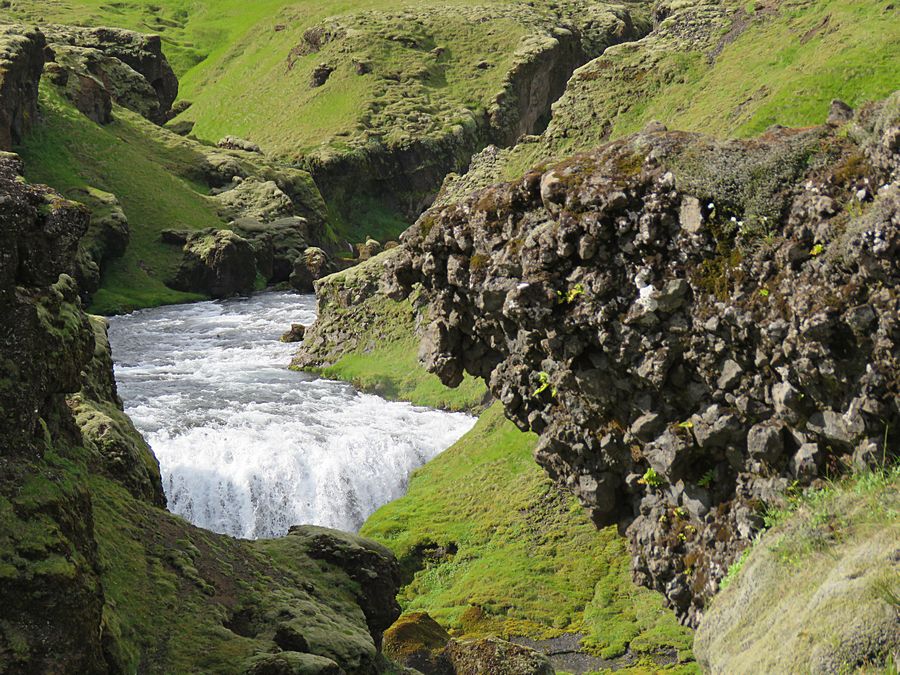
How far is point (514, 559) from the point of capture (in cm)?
2330

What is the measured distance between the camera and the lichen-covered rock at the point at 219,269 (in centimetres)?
8906

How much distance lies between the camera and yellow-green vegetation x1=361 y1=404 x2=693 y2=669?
65.1ft

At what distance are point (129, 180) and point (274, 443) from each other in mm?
82697

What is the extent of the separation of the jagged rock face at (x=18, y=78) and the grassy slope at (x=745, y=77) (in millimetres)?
66179

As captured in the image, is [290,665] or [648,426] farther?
[648,426]

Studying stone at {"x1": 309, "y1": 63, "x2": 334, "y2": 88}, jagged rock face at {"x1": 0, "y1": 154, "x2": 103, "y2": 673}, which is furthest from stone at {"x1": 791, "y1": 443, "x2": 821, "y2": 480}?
stone at {"x1": 309, "y1": 63, "x2": 334, "y2": 88}

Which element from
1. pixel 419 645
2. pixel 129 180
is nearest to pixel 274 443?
pixel 419 645

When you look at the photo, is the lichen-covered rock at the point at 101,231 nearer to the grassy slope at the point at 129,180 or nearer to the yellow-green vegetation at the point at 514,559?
the grassy slope at the point at 129,180

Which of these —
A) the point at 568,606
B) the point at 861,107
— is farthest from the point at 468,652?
the point at 861,107

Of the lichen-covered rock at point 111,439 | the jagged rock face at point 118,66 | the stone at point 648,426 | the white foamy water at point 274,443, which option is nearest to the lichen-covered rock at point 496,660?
the stone at point 648,426

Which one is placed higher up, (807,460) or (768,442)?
(768,442)

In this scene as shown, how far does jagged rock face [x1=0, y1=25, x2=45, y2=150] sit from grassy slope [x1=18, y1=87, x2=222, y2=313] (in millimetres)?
2778

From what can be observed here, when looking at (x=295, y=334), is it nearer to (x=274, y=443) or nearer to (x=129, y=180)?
(x=274, y=443)

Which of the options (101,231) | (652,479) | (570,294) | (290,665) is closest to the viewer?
(290,665)
